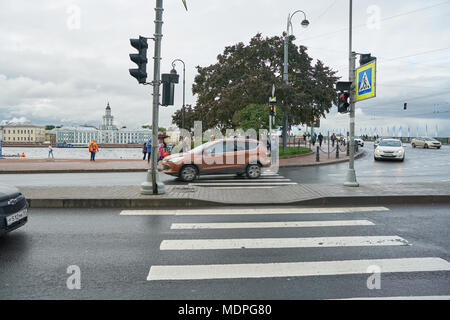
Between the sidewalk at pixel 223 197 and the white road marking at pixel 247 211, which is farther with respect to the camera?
the sidewalk at pixel 223 197

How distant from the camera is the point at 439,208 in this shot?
27.1 feet

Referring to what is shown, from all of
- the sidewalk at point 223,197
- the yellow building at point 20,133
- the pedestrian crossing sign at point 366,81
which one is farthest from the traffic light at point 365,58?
the yellow building at point 20,133

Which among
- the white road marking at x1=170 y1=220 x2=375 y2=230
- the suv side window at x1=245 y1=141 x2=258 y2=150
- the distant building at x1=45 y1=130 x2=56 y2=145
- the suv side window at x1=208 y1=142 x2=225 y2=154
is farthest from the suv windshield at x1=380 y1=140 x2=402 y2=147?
the distant building at x1=45 y1=130 x2=56 y2=145

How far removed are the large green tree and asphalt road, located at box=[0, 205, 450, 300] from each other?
2058cm

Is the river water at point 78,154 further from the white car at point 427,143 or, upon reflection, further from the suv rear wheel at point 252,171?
the white car at point 427,143

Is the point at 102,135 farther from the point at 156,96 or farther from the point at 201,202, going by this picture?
the point at 201,202

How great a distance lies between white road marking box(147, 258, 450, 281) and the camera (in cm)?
420

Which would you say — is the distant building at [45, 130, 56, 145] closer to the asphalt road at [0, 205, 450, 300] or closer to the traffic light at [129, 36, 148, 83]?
the traffic light at [129, 36, 148, 83]

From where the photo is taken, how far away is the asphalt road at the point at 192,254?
148 inches

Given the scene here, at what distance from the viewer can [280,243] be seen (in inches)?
217

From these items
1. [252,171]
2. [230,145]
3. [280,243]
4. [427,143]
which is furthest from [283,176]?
[427,143]

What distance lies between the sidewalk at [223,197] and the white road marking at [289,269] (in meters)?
4.06

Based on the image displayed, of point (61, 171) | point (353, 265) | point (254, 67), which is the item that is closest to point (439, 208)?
point (353, 265)

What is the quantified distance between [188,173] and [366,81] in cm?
720
